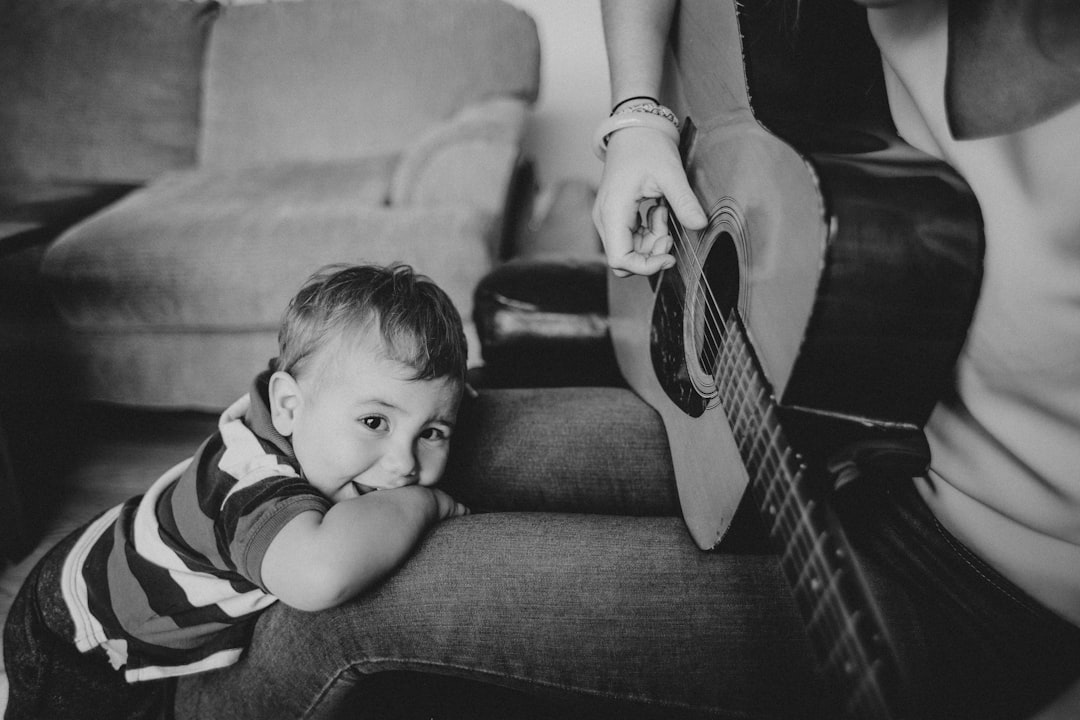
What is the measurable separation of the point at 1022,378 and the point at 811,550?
0.20 m

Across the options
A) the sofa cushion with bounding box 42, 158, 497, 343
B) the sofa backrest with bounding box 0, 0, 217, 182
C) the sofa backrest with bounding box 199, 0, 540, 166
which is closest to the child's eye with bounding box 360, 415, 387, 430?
the sofa cushion with bounding box 42, 158, 497, 343

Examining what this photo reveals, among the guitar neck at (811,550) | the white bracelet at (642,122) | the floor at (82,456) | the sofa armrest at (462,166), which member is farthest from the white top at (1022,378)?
the floor at (82,456)

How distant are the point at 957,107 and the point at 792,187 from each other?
0.13 meters

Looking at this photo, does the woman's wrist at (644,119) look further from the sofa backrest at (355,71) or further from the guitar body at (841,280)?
the sofa backrest at (355,71)

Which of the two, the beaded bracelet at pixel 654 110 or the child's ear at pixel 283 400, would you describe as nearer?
the child's ear at pixel 283 400

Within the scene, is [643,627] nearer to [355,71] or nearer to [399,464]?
[399,464]

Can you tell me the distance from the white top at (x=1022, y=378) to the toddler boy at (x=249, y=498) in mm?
498

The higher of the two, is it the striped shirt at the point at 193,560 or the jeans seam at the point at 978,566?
the jeans seam at the point at 978,566

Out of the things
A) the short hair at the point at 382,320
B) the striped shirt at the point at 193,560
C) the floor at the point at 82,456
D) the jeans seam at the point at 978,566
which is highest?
the short hair at the point at 382,320

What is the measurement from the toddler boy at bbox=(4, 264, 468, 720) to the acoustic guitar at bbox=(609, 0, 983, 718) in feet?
1.08

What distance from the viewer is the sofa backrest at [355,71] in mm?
2275

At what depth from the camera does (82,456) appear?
1.74 meters

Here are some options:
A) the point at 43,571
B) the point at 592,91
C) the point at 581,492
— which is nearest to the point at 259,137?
the point at 592,91

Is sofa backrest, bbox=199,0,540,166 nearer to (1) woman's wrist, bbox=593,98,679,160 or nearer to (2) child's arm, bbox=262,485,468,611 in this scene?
(1) woman's wrist, bbox=593,98,679,160
